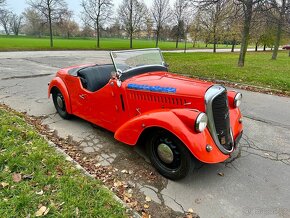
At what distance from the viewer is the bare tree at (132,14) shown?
37281 mm

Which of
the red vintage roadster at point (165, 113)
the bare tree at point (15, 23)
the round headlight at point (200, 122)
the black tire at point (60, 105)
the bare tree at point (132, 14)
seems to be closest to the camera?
the round headlight at point (200, 122)

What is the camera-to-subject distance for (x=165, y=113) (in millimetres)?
2992

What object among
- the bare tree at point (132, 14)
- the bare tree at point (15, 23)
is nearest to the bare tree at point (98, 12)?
the bare tree at point (132, 14)

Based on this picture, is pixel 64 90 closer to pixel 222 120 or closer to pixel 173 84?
pixel 173 84

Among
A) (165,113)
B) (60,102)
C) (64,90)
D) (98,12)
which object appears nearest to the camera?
(165,113)

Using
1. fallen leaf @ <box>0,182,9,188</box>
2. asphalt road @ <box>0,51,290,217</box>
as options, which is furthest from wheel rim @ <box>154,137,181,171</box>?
fallen leaf @ <box>0,182,9,188</box>

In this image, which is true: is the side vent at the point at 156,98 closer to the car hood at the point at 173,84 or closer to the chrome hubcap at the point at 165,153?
the car hood at the point at 173,84

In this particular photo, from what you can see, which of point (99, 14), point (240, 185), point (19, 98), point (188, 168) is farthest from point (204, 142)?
point (99, 14)

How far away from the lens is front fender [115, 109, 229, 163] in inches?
108

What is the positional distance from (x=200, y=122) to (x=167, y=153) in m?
0.64

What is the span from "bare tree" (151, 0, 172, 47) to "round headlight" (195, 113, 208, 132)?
124 ft

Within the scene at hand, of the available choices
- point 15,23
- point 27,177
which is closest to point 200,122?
point 27,177

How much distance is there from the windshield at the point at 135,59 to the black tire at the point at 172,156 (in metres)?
1.24

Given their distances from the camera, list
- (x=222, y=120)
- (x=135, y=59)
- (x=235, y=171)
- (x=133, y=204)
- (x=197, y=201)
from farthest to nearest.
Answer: (x=135, y=59) < (x=235, y=171) < (x=222, y=120) < (x=197, y=201) < (x=133, y=204)
